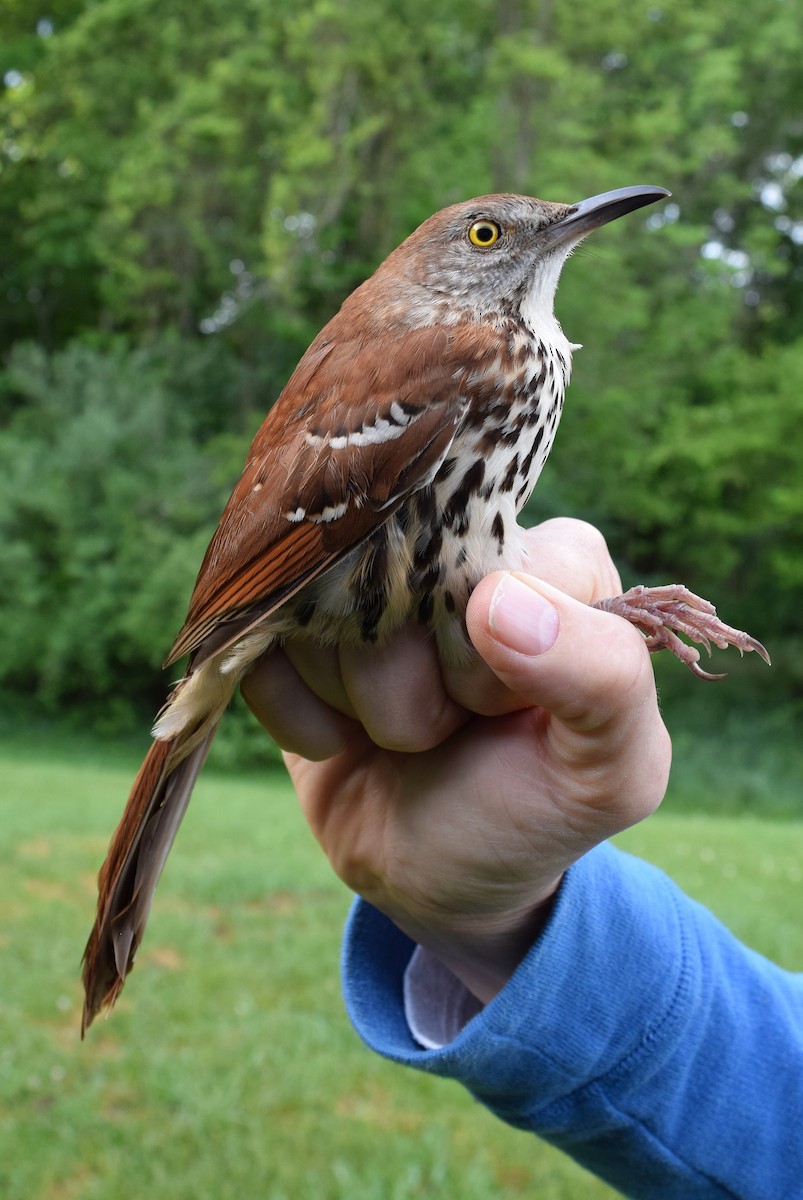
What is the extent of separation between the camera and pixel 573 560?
1.76 meters

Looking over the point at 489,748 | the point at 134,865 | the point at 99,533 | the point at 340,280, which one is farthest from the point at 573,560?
the point at 340,280

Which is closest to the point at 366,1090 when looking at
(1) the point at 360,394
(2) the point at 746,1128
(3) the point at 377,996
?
(3) the point at 377,996

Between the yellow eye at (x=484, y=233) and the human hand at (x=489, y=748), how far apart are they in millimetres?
587

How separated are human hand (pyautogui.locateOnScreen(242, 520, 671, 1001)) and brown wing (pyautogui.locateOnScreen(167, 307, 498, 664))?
0.15 m

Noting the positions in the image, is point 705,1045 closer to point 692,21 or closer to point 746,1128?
point 746,1128

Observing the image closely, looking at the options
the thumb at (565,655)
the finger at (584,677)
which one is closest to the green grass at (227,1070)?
the finger at (584,677)

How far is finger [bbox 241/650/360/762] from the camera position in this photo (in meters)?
1.77

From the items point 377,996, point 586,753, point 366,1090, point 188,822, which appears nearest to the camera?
point 586,753

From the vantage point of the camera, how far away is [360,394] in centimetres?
173

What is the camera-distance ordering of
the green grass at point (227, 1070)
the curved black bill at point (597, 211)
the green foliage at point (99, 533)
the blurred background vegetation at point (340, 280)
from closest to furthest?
the curved black bill at point (597, 211) → the green grass at point (227, 1070) → the blurred background vegetation at point (340, 280) → the green foliage at point (99, 533)

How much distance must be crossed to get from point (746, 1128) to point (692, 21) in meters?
20.3

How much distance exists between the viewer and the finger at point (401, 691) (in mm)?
1649

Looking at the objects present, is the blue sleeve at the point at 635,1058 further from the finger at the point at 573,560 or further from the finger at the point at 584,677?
the finger at the point at 573,560

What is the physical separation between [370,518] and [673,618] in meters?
0.48
